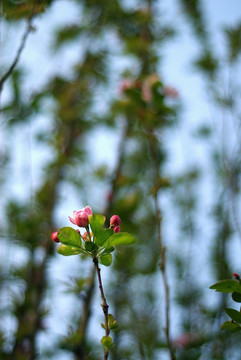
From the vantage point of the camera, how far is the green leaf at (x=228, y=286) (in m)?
0.63

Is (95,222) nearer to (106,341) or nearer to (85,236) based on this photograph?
(85,236)

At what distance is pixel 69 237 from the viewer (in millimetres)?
637

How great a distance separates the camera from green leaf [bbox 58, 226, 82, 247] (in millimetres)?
627

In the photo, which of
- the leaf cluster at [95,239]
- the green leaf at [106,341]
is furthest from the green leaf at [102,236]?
the green leaf at [106,341]

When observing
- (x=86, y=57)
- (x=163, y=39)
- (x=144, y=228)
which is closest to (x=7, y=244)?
(x=144, y=228)

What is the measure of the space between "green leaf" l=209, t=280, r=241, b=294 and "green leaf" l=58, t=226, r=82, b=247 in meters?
0.28

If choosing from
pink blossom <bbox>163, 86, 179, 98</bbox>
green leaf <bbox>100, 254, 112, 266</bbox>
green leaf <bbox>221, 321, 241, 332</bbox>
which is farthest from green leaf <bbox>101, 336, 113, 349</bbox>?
pink blossom <bbox>163, 86, 179, 98</bbox>

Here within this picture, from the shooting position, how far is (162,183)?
132 cm

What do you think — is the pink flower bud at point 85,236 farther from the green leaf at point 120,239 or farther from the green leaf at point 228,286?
the green leaf at point 228,286

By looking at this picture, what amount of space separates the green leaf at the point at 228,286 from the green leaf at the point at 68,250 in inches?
10.7

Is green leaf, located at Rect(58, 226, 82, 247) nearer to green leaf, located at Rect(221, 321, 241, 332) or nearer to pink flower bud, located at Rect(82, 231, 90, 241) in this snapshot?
pink flower bud, located at Rect(82, 231, 90, 241)

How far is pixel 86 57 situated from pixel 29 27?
2046 mm

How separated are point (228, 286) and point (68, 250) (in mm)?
325

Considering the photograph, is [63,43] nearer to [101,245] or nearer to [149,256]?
[149,256]
